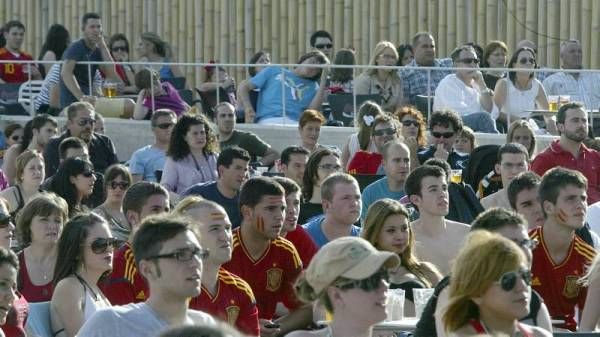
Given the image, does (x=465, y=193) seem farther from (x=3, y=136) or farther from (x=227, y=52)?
(x=227, y=52)

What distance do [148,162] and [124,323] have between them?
351 inches

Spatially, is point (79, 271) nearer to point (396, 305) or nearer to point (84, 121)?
point (396, 305)

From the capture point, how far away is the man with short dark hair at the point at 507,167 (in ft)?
42.9

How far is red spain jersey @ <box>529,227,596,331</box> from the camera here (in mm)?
10250

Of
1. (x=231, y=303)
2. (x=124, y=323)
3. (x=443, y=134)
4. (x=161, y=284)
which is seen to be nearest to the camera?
(x=124, y=323)

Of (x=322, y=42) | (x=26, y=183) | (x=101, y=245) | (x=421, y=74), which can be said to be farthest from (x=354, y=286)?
(x=322, y=42)

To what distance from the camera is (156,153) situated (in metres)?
16.1

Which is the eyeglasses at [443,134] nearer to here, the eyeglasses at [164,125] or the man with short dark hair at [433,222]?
the eyeglasses at [164,125]

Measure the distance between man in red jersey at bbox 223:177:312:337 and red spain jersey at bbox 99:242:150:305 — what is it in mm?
715

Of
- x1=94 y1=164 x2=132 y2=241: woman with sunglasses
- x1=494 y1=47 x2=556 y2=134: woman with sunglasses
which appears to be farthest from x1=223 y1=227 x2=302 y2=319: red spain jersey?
x1=494 y1=47 x2=556 y2=134: woman with sunglasses

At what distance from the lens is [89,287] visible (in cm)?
938

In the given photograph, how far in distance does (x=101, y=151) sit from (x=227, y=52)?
864 centimetres

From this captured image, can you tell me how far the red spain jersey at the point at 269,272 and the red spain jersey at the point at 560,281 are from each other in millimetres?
1364

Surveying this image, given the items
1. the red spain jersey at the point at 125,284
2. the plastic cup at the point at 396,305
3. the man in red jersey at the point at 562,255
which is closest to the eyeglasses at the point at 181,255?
the red spain jersey at the point at 125,284
